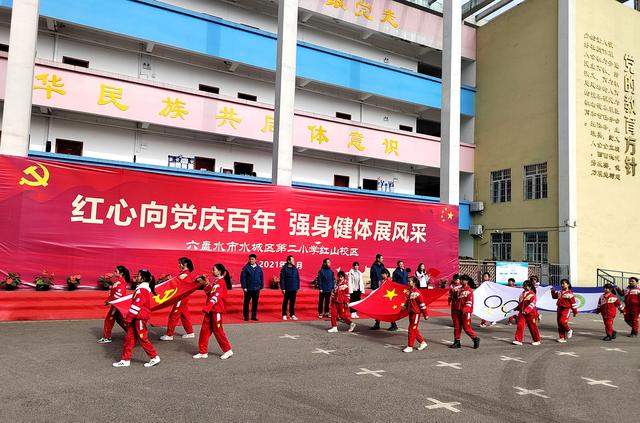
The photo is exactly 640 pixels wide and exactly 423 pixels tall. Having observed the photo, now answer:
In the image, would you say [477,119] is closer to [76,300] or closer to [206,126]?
[206,126]

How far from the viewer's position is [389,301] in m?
11.9

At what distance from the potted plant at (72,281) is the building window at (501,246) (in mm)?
23084

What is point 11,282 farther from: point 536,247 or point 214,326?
point 536,247

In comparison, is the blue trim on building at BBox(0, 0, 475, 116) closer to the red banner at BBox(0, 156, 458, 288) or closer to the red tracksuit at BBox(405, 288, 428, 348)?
the red banner at BBox(0, 156, 458, 288)

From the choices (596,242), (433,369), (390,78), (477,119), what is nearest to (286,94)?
(390,78)

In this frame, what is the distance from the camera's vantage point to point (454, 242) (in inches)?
782

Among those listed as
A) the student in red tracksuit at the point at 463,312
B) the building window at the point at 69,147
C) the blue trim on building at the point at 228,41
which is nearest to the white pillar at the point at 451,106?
the blue trim on building at the point at 228,41

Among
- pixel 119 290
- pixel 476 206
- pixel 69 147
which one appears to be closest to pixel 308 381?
pixel 119 290

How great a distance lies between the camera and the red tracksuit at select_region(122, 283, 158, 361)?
26.6ft

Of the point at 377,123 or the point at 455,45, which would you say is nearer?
the point at 455,45

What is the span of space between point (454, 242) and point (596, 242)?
10909 millimetres

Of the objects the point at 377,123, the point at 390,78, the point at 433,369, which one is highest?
the point at 390,78

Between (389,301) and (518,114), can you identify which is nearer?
(389,301)

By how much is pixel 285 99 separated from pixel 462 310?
34.9 feet
